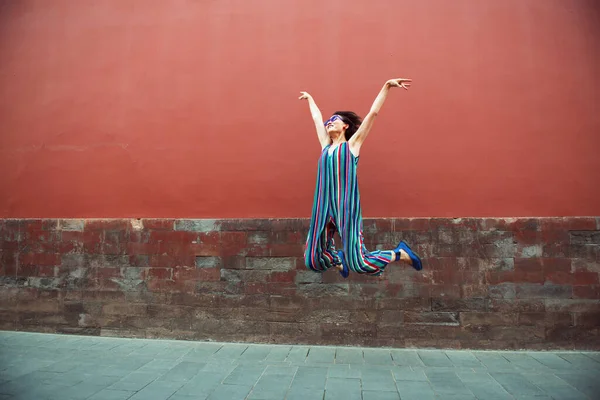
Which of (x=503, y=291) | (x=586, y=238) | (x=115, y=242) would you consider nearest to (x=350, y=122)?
(x=503, y=291)

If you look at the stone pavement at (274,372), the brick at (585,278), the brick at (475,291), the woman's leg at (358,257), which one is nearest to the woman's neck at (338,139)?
the woman's leg at (358,257)

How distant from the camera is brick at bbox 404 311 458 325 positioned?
4332 mm

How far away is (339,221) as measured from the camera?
3.18 meters

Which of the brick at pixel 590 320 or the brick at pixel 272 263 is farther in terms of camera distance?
the brick at pixel 272 263

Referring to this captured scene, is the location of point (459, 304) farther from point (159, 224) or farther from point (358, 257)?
point (159, 224)

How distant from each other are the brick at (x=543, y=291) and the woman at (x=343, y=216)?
1821 mm

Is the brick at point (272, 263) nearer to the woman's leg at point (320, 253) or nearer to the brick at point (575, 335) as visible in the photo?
the woman's leg at point (320, 253)

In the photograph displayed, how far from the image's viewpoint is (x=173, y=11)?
5.18 m

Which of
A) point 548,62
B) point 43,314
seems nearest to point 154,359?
point 43,314

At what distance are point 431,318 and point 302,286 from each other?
149 centimetres

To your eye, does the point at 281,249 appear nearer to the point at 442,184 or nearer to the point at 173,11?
the point at 442,184

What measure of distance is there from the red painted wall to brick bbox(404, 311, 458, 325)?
44.4 inches

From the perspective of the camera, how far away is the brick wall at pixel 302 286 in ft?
14.1

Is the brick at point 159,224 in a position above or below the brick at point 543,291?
above
